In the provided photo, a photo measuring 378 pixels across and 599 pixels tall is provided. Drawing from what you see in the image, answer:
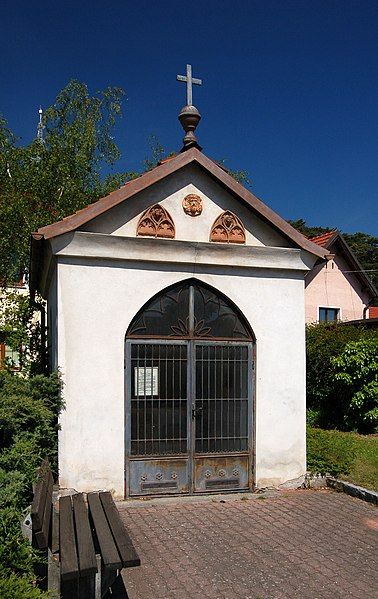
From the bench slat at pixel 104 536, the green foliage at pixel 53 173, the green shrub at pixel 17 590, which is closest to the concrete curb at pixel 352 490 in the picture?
the bench slat at pixel 104 536

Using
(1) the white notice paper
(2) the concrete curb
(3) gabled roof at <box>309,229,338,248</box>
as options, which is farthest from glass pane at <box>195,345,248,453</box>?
(3) gabled roof at <box>309,229,338,248</box>

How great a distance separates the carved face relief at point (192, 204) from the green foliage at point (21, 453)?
3027 millimetres

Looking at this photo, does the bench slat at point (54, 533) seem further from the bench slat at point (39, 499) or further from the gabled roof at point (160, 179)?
the gabled roof at point (160, 179)

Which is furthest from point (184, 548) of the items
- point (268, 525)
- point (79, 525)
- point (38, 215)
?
point (38, 215)

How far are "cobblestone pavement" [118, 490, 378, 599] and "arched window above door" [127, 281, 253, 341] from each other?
233cm

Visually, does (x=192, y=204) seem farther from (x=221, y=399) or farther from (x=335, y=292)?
(x=335, y=292)

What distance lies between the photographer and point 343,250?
26.7m

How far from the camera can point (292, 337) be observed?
9.05 m

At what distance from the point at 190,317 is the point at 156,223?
57.2 inches

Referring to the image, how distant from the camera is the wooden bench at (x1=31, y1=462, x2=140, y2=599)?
4.06 m

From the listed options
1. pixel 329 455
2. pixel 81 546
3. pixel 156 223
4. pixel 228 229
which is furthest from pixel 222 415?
pixel 81 546

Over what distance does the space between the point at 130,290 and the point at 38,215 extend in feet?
38.3

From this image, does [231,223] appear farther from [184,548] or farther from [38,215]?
[38,215]

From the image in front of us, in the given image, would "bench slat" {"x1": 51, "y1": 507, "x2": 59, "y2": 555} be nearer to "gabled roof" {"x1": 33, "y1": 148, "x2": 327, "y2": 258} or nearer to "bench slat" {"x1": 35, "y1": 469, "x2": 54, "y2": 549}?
"bench slat" {"x1": 35, "y1": 469, "x2": 54, "y2": 549}
